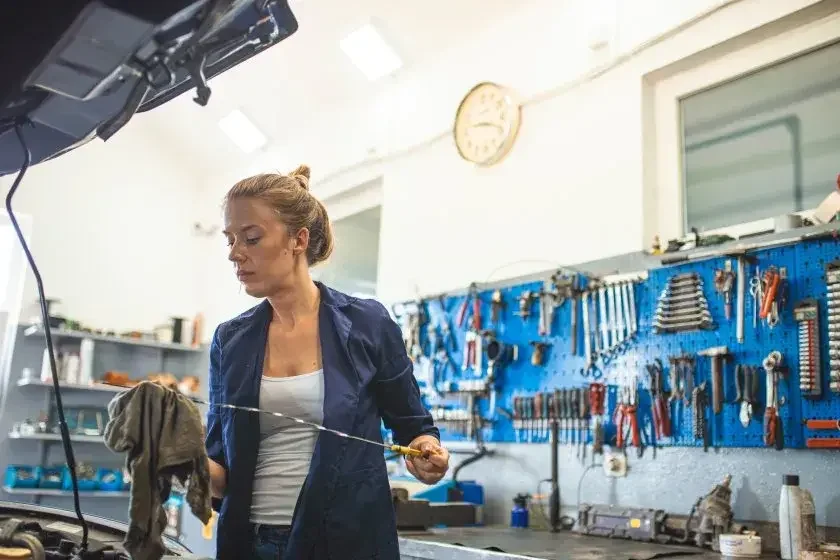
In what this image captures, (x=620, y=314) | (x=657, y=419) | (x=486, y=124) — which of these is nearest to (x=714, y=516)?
(x=657, y=419)

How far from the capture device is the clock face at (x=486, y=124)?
12.3 feet

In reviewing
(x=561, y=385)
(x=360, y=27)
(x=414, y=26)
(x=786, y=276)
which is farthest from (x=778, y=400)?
(x=360, y=27)

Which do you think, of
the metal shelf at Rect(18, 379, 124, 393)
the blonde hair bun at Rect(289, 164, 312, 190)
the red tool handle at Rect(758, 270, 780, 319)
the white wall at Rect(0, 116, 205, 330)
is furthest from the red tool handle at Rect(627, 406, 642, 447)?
the white wall at Rect(0, 116, 205, 330)

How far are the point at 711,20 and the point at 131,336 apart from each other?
4616 mm

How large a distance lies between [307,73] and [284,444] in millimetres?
3770

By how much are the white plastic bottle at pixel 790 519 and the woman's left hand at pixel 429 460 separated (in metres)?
1.24

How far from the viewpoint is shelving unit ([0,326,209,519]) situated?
17.9ft

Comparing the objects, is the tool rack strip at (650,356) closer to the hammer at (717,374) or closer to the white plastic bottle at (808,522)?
the hammer at (717,374)

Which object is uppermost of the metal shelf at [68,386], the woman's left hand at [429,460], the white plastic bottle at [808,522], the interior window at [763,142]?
the interior window at [763,142]

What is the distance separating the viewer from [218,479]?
1.52 meters

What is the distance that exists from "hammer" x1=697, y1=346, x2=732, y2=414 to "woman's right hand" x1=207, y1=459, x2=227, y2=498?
176 centimetres

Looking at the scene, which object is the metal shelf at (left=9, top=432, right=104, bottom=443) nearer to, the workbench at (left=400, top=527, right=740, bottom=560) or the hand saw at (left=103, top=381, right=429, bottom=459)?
the workbench at (left=400, top=527, right=740, bottom=560)

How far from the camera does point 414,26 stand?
13.9 feet

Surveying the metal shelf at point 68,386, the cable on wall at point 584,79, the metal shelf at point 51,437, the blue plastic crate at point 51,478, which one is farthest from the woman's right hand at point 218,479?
the blue plastic crate at point 51,478
